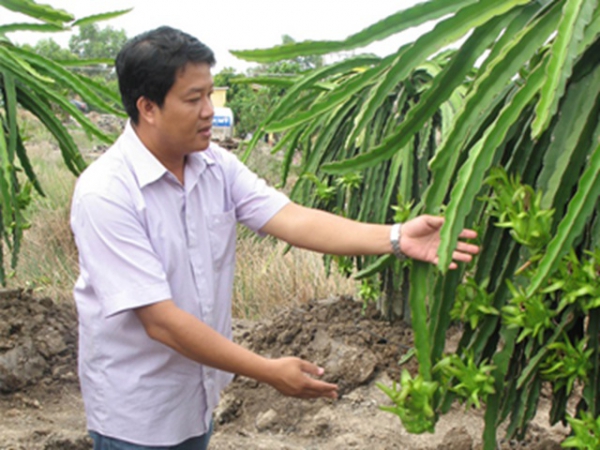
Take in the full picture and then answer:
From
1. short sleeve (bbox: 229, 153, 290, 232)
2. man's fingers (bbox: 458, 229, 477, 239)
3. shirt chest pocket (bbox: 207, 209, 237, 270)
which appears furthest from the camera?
short sleeve (bbox: 229, 153, 290, 232)

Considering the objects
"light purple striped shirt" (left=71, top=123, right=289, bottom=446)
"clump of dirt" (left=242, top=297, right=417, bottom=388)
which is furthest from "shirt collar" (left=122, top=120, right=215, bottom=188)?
"clump of dirt" (left=242, top=297, right=417, bottom=388)

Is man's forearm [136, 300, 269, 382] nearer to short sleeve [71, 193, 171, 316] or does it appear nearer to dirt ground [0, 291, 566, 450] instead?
short sleeve [71, 193, 171, 316]

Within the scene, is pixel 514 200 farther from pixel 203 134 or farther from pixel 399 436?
pixel 399 436

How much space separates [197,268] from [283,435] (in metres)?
1.72

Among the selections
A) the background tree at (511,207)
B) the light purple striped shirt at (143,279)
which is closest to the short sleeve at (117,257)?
the light purple striped shirt at (143,279)

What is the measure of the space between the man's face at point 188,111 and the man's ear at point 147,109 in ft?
0.07

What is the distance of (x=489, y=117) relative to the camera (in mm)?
2111

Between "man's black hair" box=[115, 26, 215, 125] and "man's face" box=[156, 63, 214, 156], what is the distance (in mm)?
21

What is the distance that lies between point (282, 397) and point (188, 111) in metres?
2.27

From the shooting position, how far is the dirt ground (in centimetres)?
374

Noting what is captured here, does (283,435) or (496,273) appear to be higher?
(496,273)

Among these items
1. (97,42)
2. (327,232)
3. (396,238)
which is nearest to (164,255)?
(327,232)

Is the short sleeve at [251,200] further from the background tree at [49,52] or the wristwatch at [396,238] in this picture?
the background tree at [49,52]

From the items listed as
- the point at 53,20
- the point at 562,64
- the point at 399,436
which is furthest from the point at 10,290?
the point at 562,64
